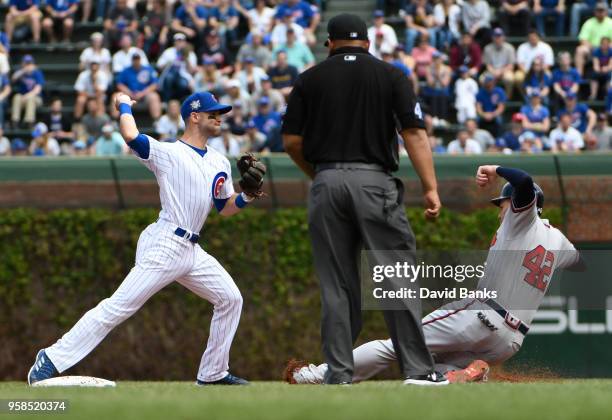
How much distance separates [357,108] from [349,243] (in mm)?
804

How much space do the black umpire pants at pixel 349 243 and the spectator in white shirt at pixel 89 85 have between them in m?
11.8

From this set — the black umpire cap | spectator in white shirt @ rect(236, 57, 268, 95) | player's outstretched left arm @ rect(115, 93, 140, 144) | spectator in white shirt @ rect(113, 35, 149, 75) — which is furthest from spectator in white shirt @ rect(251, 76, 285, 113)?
the black umpire cap

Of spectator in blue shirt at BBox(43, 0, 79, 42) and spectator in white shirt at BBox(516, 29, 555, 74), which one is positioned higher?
spectator in blue shirt at BBox(43, 0, 79, 42)

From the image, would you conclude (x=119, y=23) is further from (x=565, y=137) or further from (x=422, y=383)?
(x=422, y=383)

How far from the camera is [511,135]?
1714cm

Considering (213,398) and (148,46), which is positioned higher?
(213,398)

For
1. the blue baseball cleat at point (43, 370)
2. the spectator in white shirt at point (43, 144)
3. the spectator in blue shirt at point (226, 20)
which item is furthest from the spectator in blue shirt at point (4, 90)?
the blue baseball cleat at point (43, 370)

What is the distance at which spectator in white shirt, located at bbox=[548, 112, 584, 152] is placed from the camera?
55.6ft

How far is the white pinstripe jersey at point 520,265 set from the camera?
8.77m

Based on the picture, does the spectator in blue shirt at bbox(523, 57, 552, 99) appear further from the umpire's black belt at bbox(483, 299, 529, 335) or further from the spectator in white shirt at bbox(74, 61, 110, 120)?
the umpire's black belt at bbox(483, 299, 529, 335)

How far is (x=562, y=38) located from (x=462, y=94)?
7.46 feet

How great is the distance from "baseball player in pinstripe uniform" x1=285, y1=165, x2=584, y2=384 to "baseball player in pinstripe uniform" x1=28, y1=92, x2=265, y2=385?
0.72 metres

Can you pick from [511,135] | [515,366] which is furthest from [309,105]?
[511,135]

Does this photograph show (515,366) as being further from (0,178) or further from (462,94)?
(462,94)
